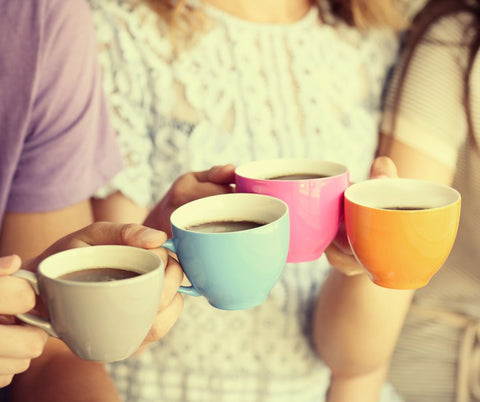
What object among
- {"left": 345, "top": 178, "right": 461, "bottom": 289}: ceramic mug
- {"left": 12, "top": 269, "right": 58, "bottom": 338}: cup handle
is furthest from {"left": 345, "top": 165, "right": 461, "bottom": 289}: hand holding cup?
{"left": 12, "top": 269, "right": 58, "bottom": 338}: cup handle

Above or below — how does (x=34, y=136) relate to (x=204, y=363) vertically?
above

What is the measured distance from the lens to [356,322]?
1.06 metres

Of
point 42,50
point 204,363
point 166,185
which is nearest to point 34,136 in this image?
point 42,50

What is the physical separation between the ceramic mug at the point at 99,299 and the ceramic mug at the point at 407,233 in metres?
0.26

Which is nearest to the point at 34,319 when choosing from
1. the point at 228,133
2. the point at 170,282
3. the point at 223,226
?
the point at 170,282

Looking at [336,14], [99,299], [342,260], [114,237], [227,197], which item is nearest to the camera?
[99,299]

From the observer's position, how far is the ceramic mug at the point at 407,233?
628 millimetres

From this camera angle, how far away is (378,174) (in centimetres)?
77

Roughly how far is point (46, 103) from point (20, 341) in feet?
1.67

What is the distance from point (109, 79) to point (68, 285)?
0.66 metres

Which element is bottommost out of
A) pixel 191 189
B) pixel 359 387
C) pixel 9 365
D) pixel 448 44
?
pixel 359 387

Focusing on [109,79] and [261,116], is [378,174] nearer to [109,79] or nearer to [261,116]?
[261,116]

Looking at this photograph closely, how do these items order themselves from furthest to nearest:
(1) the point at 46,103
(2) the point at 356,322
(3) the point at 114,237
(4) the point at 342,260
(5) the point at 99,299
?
(2) the point at 356,322
(1) the point at 46,103
(4) the point at 342,260
(3) the point at 114,237
(5) the point at 99,299

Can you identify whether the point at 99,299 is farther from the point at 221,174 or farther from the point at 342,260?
the point at 342,260
